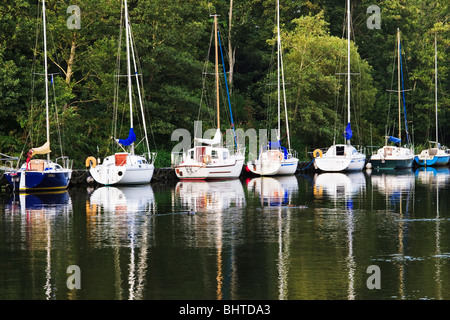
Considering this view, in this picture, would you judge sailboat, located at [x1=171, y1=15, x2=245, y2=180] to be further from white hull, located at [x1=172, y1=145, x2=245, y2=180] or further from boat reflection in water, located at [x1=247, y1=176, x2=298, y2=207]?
boat reflection in water, located at [x1=247, y1=176, x2=298, y2=207]

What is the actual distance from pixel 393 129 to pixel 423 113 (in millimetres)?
8209

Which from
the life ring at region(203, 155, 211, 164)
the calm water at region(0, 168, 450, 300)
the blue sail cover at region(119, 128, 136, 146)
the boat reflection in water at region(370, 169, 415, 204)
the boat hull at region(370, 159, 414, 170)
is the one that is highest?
the blue sail cover at region(119, 128, 136, 146)

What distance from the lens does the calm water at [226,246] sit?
63.3ft

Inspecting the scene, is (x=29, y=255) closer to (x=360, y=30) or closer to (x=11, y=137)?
(x=11, y=137)

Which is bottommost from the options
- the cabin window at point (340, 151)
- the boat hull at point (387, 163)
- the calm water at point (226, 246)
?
the calm water at point (226, 246)

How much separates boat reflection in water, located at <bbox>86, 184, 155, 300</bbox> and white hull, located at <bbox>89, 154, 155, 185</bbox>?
3.52 m

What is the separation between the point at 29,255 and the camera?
2406cm

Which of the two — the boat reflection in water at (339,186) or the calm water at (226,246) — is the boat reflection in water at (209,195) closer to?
the calm water at (226,246)

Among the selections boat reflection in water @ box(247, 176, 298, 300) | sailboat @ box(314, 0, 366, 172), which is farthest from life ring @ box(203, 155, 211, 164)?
sailboat @ box(314, 0, 366, 172)

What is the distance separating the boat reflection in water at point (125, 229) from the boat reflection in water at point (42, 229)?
110 cm

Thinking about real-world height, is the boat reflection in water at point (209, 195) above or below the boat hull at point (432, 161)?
below

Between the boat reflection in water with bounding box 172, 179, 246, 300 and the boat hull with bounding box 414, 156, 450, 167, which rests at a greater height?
the boat hull with bounding box 414, 156, 450, 167

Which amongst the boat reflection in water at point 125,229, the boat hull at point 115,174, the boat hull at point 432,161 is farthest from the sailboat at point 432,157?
the boat reflection in water at point 125,229

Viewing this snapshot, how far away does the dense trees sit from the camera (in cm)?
5691
